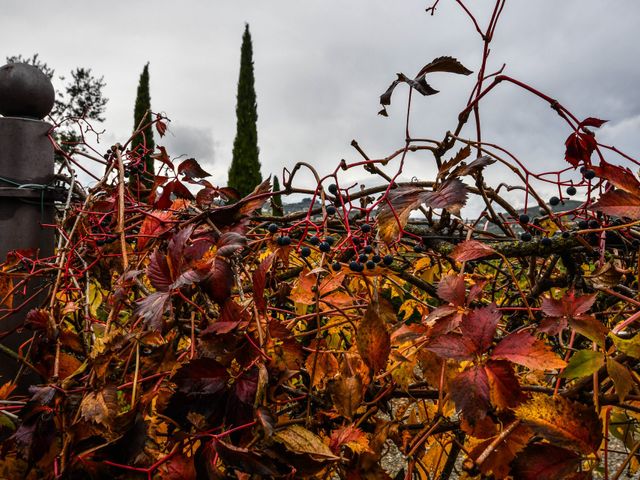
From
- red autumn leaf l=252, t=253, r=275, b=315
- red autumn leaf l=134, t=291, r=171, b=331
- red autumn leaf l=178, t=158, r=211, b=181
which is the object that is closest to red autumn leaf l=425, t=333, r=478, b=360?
red autumn leaf l=252, t=253, r=275, b=315

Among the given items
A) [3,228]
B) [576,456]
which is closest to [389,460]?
[3,228]

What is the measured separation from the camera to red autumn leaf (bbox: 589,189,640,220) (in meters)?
0.72

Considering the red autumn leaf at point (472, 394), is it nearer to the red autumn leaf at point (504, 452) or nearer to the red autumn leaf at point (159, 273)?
Answer: the red autumn leaf at point (504, 452)

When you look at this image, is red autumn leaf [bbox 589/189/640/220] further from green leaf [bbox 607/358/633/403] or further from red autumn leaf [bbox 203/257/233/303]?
red autumn leaf [bbox 203/257/233/303]

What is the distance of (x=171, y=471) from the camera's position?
0.69 meters

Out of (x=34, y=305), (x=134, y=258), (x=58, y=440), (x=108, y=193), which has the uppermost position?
(x=108, y=193)

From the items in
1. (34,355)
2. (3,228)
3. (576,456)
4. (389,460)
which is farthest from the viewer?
(389,460)

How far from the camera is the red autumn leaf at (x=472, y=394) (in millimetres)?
590

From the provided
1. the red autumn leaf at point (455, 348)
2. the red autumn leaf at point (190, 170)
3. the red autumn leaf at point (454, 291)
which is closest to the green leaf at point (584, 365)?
the red autumn leaf at point (455, 348)

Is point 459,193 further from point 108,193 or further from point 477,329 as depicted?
point 108,193

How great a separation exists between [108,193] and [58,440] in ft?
2.77

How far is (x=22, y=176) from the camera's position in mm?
1459

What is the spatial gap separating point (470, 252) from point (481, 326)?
0.29 m

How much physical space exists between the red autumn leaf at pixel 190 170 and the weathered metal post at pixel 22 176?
0.46 metres
